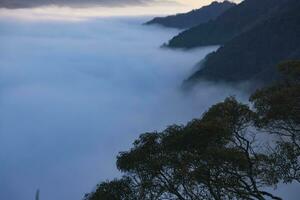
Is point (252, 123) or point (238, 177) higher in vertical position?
point (252, 123)

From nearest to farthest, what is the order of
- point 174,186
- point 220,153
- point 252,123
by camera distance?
point 220,153 → point 174,186 → point 252,123

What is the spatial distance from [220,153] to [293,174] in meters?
4.23

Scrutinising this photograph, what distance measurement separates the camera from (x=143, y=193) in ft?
66.1

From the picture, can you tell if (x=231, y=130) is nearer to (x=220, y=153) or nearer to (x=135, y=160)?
(x=220, y=153)

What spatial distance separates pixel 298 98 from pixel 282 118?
3.55 ft

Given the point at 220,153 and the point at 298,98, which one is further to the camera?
the point at 298,98

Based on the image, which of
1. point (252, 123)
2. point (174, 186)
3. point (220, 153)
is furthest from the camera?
point (252, 123)

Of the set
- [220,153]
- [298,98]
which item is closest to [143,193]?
[220,153]

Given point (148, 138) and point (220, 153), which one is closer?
point (220, 153)

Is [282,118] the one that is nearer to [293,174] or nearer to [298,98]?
[298,98]

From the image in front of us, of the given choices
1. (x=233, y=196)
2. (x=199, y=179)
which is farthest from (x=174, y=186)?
(x=233, y=196)

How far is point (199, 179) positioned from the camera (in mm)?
19750

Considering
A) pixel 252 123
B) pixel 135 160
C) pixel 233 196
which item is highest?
pixel 252 123

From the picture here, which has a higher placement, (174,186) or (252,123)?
(252,123)
